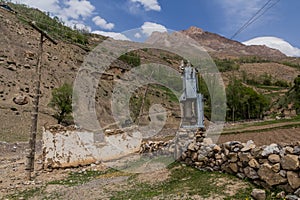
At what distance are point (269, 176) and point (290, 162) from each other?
0.53m

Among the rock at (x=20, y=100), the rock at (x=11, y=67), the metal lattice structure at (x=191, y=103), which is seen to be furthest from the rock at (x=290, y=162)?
the rock at (x=11, y=67)

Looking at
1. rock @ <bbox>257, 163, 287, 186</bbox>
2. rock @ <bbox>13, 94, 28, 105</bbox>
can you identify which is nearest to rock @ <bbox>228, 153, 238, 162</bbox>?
rock @ <bbox>257, 163, 287, 186</bbox>

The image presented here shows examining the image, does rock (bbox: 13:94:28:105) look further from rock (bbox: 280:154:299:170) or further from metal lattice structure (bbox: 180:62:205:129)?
rock (bbox: 280:154:299:170)

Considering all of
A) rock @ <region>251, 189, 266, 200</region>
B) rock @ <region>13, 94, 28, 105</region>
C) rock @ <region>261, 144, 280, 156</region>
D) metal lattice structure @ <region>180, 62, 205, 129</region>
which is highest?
rock @ <region>13, 94, 28, 105</region>

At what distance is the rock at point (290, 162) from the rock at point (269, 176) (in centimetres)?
23

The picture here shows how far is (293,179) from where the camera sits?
5105 millimetres

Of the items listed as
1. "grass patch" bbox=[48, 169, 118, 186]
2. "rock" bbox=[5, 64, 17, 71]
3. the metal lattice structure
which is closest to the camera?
"grass patch" bbox=[48, 169, 118, 186]

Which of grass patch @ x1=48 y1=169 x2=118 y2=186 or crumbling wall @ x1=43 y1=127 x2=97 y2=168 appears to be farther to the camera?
crumbling wall @ x1=43 y1=127 x2=97 y2=168

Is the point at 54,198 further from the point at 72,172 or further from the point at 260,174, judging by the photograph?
the point at 260,174

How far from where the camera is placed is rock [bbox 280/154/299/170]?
5.11 m

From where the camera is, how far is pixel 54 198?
23.6ft

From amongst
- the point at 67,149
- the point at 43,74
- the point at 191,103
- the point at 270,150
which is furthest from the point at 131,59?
the point at 270,150

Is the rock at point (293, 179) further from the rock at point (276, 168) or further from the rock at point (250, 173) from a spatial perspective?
the rock at point (250, 173)

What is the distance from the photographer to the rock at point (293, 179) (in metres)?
5.05
